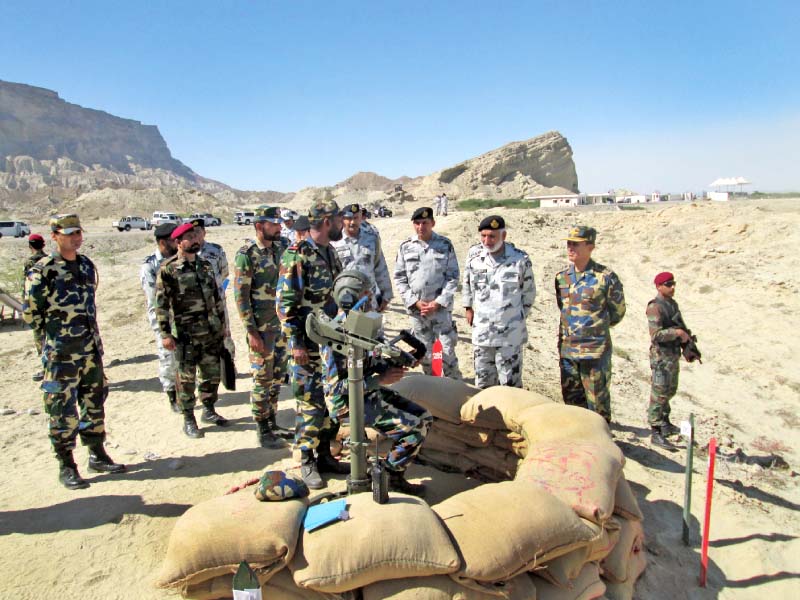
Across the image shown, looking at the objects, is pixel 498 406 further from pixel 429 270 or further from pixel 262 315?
pixel 262 315

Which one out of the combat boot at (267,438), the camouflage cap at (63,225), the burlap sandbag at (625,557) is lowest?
the burlap sandbag at (625,557)

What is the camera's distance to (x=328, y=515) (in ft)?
8.47

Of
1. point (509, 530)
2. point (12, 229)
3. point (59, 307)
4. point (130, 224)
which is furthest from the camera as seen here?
point (130, 224)

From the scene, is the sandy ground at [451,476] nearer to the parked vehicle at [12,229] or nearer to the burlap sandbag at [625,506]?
the burlap sandbag at [625,506]

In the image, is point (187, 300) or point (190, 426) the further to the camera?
point (190, 426)

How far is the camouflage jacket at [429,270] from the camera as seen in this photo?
533 cm

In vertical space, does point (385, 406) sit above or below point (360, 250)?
below

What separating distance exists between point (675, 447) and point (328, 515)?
13.6ft

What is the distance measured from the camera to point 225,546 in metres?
2.46

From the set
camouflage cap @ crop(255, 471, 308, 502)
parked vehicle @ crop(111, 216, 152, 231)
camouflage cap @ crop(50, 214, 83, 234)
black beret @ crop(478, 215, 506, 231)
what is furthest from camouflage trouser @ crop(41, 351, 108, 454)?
parked vehicle @ crop(111, 216, 152, 231)

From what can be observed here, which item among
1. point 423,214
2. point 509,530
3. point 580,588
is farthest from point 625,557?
point 423,214

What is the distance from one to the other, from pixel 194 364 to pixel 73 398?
1.07 metres

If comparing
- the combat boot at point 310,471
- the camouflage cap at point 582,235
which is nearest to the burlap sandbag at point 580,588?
the combat boot at point 310,471

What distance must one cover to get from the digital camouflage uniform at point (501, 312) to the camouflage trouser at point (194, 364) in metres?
2.51
